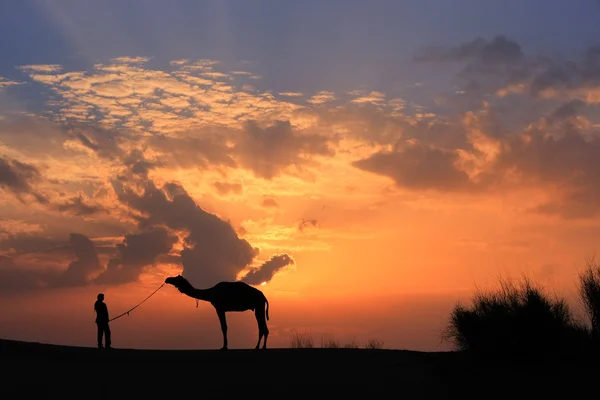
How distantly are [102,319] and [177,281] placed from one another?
3.06m

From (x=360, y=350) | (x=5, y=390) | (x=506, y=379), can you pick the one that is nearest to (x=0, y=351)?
(x=5, y=390)

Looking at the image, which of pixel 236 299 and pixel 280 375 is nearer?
pixel 280 375

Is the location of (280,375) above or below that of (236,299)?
below

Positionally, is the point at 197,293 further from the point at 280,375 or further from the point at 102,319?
the point at 280,375

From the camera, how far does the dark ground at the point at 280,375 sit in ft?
59.3

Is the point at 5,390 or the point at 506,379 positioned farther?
the point at 506,379

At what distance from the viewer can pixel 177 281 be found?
27.5 m

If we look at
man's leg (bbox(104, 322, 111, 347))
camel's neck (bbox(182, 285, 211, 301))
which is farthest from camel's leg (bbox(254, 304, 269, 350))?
man's leg (bbox(104, 322, 111, 347))

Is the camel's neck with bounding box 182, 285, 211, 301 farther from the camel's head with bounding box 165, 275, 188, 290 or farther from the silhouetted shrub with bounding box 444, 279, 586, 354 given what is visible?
the silhouetted shrub with bounding box 444, 279, 586, 354

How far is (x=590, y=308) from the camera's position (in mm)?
23641

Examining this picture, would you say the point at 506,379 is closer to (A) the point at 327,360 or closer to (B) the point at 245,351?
(A) the point at 327,360

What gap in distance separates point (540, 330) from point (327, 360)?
6.55m

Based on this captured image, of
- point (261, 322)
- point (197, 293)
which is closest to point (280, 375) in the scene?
point (261, 322)

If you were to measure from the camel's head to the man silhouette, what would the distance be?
2553mm
